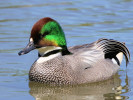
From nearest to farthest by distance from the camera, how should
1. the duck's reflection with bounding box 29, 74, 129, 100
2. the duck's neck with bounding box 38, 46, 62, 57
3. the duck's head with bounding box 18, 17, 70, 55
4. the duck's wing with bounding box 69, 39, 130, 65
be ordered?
the duck's reflection with bounding box 29, 74, 129, 100 → the duck's head with bounding box 18, 17, 70, 55 → the duck's neck with bounding box 38, 46, 62, 57 → the duck's wing with bounding box 69, 39, 130, 65

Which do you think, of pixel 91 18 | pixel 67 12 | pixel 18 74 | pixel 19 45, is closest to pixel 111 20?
Result: pixel 91 18

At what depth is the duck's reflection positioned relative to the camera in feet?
31.5

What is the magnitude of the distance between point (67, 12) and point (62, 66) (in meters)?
5.92

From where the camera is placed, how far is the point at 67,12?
15.9m

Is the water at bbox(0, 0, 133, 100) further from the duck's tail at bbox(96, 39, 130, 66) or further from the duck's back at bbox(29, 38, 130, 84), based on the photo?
the duck's tail at bbox(96, 39, 130, 66)

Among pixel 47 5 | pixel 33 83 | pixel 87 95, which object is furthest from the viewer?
pixel 47 5

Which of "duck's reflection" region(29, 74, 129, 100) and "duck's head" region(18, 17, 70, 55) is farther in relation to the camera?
"duck's head" region(18, 17, 70, 55)

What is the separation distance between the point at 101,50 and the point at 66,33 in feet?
10.7

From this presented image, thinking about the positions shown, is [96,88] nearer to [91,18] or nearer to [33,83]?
[33,83]

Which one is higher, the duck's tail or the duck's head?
the duck's head

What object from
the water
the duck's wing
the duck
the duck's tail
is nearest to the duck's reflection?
the water

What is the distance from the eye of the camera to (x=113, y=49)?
11.2 meters

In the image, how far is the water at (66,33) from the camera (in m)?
9.86

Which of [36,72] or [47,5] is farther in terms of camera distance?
[47,5]
